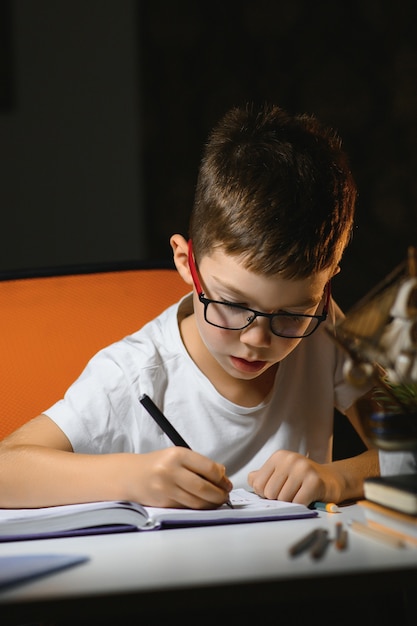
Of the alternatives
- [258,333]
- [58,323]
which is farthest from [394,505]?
[58,323]

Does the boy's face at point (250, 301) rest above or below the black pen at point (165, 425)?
above

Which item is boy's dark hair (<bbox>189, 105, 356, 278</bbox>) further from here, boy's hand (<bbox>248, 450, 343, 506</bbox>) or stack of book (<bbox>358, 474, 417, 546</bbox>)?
stack of book (<bbox>358, 474, 417, 546</bbox>)

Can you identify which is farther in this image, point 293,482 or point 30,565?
point 293,482

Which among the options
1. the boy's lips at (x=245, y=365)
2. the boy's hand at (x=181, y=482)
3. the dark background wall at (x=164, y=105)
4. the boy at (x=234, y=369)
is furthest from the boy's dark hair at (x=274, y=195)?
the dark background wall at (x=164, y=105)

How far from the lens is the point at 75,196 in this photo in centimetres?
293

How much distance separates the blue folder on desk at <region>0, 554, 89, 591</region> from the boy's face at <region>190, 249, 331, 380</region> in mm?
430

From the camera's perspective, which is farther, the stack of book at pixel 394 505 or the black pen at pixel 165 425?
the black pen at pixel 165 425

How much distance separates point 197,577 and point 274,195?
1.95 feet

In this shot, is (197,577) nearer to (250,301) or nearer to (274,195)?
(250,301)

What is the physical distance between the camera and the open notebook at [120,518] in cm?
87

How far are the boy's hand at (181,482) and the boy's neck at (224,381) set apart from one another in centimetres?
36

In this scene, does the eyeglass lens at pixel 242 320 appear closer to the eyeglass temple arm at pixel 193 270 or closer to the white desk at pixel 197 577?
the eyeglass temple arm at pixel 193 270

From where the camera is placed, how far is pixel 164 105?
2879 millimetres

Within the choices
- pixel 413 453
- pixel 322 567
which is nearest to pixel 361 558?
pixel 322 567
